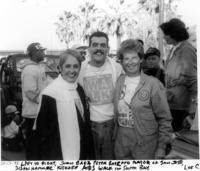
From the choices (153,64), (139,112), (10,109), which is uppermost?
(153,64)

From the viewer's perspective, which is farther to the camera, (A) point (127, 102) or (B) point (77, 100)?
(B) point (77, 100)

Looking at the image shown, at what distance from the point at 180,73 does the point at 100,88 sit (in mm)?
481

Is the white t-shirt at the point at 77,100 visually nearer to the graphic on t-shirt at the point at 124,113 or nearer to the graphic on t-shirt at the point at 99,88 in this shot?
the graphic on t-shirt at the point at 99,88

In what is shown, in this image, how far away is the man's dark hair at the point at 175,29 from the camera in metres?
2.08

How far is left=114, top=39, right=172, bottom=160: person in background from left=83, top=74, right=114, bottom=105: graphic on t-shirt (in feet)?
0.40

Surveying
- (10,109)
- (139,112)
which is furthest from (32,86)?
(139,112)

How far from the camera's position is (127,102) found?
1.81 metres

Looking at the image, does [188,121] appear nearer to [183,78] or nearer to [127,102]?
[183,78]

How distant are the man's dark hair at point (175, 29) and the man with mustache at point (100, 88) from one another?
36 centimetres

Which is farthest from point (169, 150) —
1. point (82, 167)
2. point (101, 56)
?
point (101, 56)

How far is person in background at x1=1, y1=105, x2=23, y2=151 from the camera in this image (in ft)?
7.86

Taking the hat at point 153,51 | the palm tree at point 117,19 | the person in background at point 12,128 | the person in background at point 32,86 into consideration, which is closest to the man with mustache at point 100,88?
the palm tree at point 117,19

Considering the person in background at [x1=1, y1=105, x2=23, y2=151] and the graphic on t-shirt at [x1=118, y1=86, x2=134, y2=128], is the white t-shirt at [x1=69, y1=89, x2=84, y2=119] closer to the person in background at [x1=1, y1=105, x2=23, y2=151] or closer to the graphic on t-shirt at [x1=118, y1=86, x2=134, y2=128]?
the graphic on t-shirt at [x1=118, y1=86, x2=134, y2=128]

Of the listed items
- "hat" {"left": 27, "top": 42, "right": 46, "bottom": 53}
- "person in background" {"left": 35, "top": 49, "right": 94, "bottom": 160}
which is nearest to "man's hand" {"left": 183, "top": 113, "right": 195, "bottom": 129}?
"person in background" {"left": 35, "top": 49, "right": 94, "bottom": 160}
